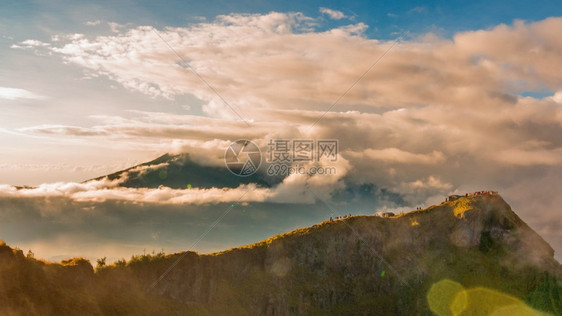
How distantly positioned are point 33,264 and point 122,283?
3877 centimetres

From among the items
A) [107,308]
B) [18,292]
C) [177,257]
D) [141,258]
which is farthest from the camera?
→ [177,257]

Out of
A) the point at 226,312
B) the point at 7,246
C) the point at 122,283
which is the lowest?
the point at 226,312

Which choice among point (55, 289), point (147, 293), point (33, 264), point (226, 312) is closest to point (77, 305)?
point (55, 289)

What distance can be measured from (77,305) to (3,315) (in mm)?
27428

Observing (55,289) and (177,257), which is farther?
(177,257)

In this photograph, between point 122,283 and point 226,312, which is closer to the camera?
point 122,283

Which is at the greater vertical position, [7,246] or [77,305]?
[7,246]

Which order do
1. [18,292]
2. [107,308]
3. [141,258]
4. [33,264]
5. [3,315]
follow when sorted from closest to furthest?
[3,315] < [18,292] < [33,264] < [107,308] < [141,258]

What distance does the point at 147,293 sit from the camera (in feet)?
567

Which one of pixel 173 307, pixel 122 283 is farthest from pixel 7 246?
pixel 173 307

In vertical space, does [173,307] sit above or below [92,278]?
below

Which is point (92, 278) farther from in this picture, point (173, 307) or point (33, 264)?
point (173, 307)

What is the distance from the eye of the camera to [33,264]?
428 ft

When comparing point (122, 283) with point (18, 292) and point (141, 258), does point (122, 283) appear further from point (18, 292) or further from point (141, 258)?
point (18, 292)
